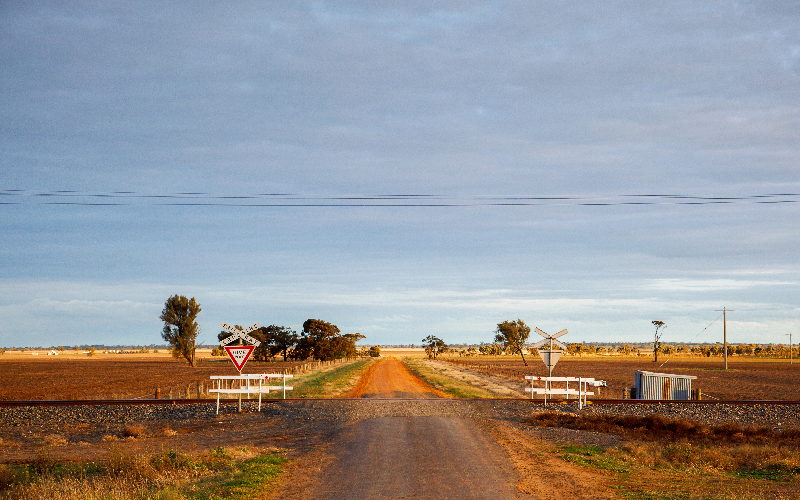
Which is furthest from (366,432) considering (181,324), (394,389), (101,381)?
(181,324)

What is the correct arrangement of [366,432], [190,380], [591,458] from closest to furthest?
[591,458] → [366,432] → [190,380]

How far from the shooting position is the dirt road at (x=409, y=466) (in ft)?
39.1

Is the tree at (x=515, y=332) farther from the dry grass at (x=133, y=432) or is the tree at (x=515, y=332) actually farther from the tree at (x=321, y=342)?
the dry grass at (x=133, y=432)

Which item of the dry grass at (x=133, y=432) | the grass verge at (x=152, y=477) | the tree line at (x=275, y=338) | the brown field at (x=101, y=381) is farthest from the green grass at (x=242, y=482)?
the tree line at (x=275, y=338)

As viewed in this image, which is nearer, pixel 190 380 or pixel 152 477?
pixel 152 477

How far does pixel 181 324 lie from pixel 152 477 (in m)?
99.5

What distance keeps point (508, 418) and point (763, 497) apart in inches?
481

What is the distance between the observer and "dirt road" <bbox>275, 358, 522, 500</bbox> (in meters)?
11.9

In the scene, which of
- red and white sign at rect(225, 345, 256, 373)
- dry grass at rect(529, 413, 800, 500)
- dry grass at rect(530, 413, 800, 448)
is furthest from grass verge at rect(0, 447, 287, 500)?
dry grass at rect(530, 413, 800, 448)

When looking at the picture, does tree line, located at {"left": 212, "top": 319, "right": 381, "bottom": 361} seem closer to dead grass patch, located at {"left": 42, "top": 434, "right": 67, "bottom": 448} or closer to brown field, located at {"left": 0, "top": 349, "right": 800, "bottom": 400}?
brown field, located at {"left": 0, "top": 349, "right": 800, "bottom": 400}

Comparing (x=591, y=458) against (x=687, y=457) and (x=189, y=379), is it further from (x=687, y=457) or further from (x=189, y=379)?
(x=189, y=379)

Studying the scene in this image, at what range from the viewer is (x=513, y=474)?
1363cm

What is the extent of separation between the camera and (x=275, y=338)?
12619 centimetres

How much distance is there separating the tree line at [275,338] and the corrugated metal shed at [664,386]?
8212 centimetres
